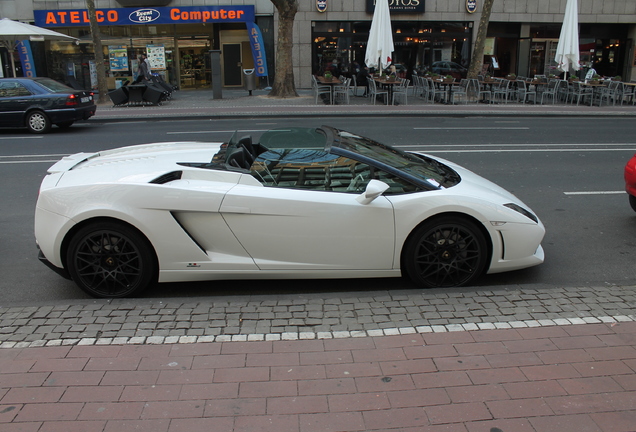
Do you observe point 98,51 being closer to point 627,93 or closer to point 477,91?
point 477,91

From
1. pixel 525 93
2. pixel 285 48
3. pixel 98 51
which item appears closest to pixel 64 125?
pixel 98 51

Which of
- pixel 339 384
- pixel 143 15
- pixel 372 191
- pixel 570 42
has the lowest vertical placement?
pixel 339 384

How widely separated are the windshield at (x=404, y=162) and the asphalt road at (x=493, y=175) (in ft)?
3.07

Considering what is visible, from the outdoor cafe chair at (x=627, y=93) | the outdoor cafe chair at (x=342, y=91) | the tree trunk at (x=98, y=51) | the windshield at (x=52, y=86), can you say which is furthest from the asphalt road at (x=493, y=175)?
the tree trunk at (x=98, y=51)

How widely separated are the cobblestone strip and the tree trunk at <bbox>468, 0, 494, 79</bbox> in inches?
799

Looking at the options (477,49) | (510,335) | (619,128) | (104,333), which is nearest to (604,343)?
(510,335)

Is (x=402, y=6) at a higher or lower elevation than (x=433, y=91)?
higher

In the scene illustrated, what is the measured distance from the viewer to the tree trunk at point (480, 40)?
22672mm

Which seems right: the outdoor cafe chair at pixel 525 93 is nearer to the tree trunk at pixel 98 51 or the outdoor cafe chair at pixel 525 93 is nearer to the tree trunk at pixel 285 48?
the tree trunk at pixel 285 48

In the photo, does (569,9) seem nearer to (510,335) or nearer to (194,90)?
(194,90)

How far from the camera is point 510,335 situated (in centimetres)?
369

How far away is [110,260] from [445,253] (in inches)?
104

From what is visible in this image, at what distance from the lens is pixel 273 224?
439 centimetres

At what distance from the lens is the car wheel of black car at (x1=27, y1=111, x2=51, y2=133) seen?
14.6m
